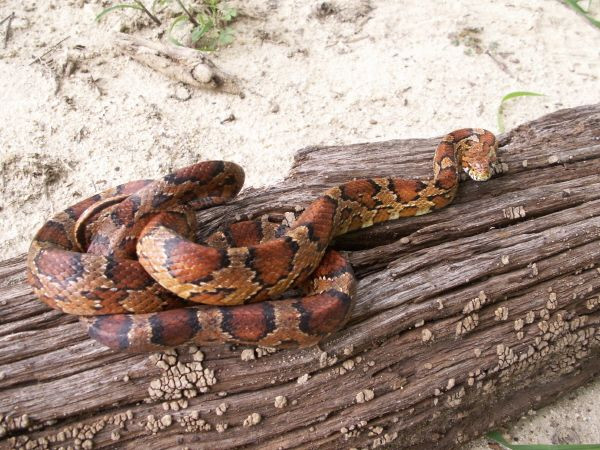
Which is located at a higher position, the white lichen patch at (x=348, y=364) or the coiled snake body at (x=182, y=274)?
the coiled snake body at (x=182, y=274)

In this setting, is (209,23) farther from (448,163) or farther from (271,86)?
(448,163)

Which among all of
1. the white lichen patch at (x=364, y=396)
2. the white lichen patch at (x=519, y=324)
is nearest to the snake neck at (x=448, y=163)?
the white lichen patch at (x=519, y=324)

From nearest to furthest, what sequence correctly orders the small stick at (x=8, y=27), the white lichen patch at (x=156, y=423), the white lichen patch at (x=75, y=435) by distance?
the white lichen patch at (x=75, y=435)
the white lichen patch at (x=156, y=423)
the small stick at (x=8, y=27)

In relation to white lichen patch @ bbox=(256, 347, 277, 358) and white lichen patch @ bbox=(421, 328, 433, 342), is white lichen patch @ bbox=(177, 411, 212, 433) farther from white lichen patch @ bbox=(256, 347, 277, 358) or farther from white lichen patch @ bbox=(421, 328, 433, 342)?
white lichen patch @ bbox=(421, 328, 433, 342)

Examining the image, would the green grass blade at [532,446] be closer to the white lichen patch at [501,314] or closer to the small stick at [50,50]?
the white lichen patch at [501,314]

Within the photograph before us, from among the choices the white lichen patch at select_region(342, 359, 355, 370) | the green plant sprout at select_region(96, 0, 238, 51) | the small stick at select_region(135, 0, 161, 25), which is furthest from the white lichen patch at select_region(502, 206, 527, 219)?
the small stick at select_region(135, 0, 161, 25)

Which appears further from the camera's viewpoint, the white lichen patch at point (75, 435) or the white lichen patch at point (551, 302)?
the white lichen patch at point (551, 302)

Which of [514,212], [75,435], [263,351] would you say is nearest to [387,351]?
[263,351]
